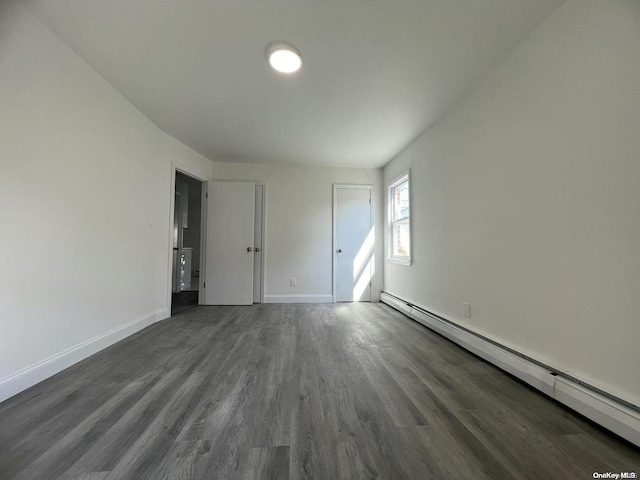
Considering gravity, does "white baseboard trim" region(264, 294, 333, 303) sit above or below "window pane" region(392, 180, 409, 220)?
below

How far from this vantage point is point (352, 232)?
4141mm

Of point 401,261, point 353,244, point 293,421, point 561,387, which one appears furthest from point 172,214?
point 561,387

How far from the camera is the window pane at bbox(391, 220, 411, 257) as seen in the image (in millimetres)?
3451

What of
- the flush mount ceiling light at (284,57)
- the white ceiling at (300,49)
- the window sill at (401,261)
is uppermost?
the white ceiling at (300,49)

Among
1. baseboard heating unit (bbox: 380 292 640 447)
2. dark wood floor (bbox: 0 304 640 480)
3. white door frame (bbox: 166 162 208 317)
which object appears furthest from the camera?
white door frame (bbox: 166 162 208 317)

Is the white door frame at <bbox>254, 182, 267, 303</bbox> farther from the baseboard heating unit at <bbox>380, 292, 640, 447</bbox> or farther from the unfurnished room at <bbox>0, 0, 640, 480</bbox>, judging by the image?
the baseboard heating unit at <bbox>380, 292, 640, 447</bbox>

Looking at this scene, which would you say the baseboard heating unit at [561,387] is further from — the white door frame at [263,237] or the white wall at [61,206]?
the white wall at [61,206]

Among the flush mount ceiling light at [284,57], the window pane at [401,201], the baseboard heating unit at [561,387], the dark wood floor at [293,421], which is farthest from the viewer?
the window pane at [401,201]

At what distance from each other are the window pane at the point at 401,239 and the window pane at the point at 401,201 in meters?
0.12

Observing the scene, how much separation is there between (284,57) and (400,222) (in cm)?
263

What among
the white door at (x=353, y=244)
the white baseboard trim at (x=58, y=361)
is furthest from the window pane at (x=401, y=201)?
the white baseboard trim at (x=58, y=361)

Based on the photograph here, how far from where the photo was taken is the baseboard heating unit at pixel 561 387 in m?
1.07

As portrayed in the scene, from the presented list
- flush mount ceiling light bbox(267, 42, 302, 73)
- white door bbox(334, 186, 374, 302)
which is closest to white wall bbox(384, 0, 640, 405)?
flush mount ceiling light bbox(267, 42, 302, 73)

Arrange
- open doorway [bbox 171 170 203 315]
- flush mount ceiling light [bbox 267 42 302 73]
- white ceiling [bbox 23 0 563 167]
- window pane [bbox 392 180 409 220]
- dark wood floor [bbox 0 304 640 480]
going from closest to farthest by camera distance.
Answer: dark wood floor [bbox 0 304 640 480] < white ceiling [bbox 23 0 563 167] < flush mount ceiling light [bbox 267 42 302 73] < window pane [bbox 392 180 409 220] < open doorway [bbox 171 170 203 315]
